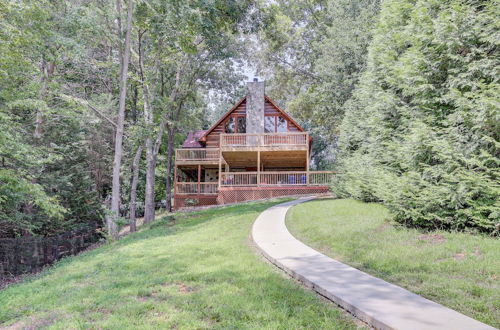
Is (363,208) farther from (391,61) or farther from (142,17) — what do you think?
(142,17)

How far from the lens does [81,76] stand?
14844 millimetres

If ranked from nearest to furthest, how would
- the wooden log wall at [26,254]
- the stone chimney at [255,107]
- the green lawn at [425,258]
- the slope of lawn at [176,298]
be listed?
the slope of lawn at [176,298] → the green lawn at [425,258] → the wooden log wall at [26,254] → the stone chimney at [255,107]

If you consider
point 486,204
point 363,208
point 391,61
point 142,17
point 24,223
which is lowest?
point 24,223

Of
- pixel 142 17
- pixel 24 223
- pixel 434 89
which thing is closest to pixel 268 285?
pixel 434 89

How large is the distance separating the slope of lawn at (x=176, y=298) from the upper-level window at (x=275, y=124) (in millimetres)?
16911

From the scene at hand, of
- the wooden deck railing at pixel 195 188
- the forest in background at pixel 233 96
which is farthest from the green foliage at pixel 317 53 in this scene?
the wooden deck railing at pixel 195 188

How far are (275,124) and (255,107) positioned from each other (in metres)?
1.97

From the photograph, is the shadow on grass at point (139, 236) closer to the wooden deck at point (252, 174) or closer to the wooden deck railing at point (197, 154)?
the wooden deck at point (252, 174)

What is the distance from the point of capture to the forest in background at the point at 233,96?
19.7ft

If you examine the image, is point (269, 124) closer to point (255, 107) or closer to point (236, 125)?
point (255, 107)

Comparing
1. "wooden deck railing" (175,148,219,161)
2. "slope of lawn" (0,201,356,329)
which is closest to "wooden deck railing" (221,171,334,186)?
"wooden deck railing" (175,148,219,161)

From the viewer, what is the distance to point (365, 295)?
3502 millimetres

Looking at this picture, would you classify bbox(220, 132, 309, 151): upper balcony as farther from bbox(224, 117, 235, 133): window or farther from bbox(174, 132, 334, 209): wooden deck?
bbox(224, 117, 235, 133): window

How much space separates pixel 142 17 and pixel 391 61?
9.59m
